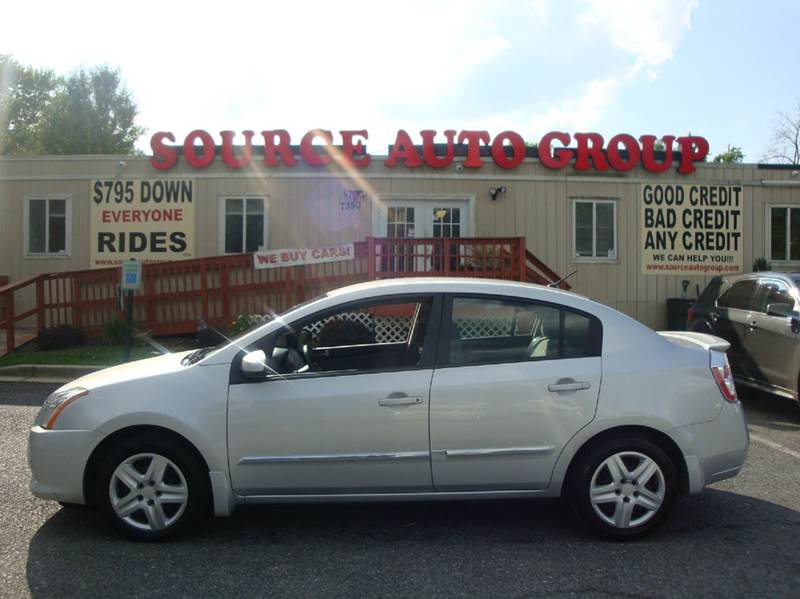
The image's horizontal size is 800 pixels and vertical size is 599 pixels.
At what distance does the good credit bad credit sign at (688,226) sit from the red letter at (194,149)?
9.01m

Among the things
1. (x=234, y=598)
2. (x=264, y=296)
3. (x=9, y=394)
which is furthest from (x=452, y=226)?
(x=234, y=598)

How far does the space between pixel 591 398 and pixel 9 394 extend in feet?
24.6

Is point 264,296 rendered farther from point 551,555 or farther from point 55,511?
point 551,555

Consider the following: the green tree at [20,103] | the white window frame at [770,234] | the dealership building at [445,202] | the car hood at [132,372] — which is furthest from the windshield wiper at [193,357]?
the green tree at [20,103]

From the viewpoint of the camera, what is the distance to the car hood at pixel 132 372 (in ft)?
13.7

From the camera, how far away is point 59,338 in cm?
1180

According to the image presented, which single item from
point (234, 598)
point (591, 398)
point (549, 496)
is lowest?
point (234, 598)

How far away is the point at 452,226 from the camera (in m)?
14.6

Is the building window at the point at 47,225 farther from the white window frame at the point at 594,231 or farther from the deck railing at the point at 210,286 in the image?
the white window frame at the point at 594,231

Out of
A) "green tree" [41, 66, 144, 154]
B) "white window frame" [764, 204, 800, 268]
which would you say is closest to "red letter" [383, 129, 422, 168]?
"white window frame" [764, 204, 800, 268]

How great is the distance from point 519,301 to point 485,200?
1041 cm

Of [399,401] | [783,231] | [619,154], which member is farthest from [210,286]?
[783,231]

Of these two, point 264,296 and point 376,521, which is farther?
point 264,296

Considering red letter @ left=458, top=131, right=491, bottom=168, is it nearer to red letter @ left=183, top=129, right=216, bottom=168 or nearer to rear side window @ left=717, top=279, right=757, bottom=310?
red letter @ left=183, top=129, right=216, bottom=168
